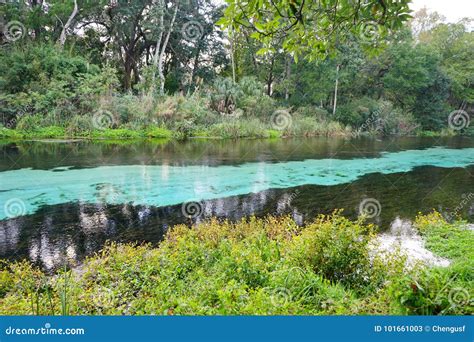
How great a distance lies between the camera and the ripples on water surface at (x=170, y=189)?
503cm

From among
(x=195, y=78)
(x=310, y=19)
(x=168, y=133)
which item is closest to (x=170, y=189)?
(x=310, y=19)

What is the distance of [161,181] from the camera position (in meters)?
8.20

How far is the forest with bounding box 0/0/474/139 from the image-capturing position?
16109 mm

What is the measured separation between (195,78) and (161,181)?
1597 centimetres

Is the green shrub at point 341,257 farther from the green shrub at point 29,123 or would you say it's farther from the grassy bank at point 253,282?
the green shrub at point 29,123

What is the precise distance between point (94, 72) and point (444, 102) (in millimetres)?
28513

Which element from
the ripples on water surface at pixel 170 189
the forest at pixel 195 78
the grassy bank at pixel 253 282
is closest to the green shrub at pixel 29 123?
the forest at pixel 195 78

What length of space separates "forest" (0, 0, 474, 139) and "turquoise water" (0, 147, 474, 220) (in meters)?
4.03

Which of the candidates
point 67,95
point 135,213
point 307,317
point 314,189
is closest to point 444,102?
point 314,189

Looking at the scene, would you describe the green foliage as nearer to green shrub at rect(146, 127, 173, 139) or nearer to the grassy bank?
the grassy bank

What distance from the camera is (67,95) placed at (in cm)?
1614

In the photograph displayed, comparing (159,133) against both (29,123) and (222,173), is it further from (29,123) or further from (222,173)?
(222,173)

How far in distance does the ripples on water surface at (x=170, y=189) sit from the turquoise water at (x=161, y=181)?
0.02 metres

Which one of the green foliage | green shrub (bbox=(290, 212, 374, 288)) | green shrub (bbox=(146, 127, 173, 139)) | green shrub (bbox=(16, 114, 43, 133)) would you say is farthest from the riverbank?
green shrub (bbox=(290, 212, 374, 288))
